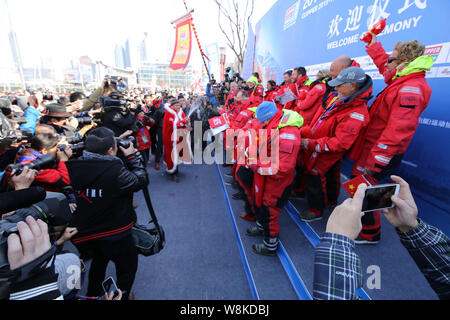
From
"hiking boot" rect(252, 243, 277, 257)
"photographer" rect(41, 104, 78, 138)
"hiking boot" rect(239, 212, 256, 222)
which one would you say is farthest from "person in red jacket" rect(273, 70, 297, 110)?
"photographer" rect(41, 104, 78, 138)

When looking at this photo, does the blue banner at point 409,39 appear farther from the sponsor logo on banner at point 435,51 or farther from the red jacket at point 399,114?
the red jacket at point 399,114

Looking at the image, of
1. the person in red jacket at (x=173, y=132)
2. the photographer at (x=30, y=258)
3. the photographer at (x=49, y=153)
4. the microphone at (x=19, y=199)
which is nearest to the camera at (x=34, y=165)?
the photographer at (x=49, y=153)

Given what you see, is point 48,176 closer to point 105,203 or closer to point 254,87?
point 105,203

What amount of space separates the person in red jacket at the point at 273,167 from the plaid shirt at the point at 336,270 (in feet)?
4.62

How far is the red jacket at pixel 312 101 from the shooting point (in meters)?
3.47

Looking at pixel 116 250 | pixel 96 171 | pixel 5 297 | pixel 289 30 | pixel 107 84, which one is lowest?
pixel 116 250

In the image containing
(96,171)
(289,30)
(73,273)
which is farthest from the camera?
(289,30)

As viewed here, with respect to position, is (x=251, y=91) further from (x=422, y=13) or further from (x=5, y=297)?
(x=5, y=297)

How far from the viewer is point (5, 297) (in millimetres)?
747

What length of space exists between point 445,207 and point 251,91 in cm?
536

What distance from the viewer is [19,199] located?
3.37 ft

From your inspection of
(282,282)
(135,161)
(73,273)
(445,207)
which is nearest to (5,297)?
(73,273)

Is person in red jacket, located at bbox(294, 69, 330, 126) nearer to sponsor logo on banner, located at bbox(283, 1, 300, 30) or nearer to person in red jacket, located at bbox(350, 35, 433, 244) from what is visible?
person in red jacket, located at bbox(350, 35, 433, 244)

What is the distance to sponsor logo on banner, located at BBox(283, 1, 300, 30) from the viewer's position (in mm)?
6105
